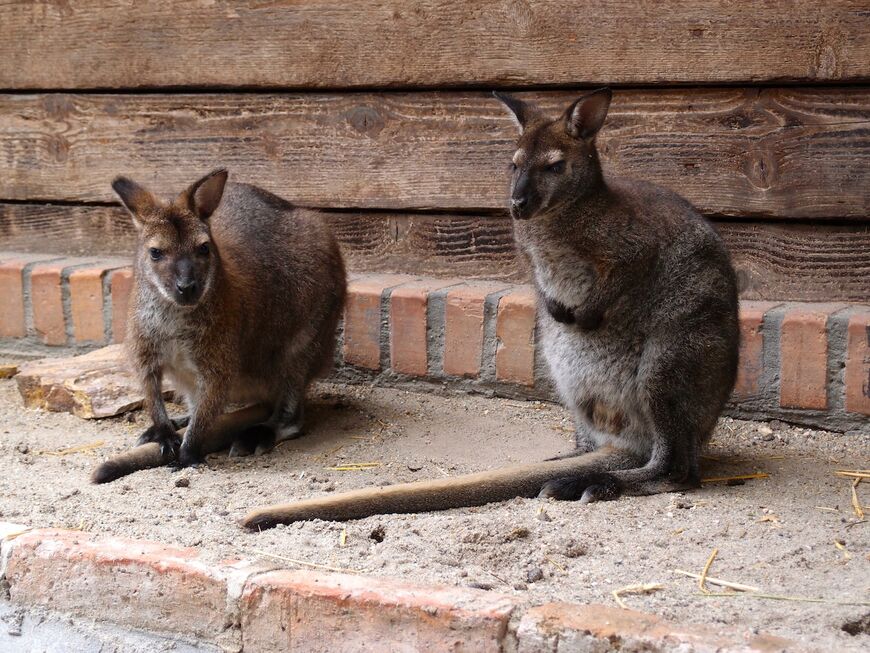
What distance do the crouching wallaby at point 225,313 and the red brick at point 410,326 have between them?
227 millimetres

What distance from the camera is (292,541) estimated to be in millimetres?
2811

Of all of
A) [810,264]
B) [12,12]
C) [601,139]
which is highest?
[12,12]

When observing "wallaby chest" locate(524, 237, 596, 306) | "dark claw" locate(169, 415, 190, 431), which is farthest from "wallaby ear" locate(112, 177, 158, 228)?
"wallaby chest" locate(524, 237, 596, 306)

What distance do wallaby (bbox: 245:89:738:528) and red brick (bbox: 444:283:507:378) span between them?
657 millimetres

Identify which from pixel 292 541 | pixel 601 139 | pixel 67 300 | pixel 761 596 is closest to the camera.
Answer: pixel 761 596

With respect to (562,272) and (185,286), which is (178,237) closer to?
(185,286)

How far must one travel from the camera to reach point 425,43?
4137 mm

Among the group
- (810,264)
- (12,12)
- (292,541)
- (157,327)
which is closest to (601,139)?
(810,264)

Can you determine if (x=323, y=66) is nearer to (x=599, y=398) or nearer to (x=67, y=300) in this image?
(x=67, y=300)

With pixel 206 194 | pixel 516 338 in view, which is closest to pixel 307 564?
pixel 206 194

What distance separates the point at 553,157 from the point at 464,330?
977mm

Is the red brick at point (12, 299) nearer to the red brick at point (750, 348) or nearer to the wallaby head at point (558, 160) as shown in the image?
the wallaby head at point (558, 160)

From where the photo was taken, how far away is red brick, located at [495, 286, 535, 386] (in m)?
3.99

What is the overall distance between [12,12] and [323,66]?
1.46 m
